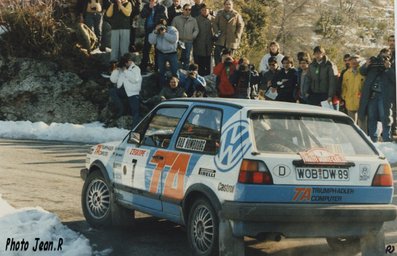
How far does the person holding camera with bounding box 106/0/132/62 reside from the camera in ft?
63.7

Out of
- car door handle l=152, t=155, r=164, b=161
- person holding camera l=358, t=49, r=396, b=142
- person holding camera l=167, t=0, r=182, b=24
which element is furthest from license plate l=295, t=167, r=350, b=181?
person holding camera l=167, t=0, r=182, b=24

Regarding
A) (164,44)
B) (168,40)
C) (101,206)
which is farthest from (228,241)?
(164,44)

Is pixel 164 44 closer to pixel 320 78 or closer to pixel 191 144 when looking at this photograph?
pixel 320 78

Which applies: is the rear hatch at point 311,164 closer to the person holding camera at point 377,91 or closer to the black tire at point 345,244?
the black tire at point 345,244

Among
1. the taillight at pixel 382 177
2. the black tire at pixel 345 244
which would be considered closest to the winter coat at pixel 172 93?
the black tire at pixel 345 244

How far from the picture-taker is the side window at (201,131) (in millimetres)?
6941

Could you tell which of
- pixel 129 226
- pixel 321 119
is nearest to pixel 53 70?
pixel 129 226

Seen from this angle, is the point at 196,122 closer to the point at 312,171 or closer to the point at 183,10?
the point at 312,171

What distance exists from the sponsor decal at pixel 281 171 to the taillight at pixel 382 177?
0.95 m

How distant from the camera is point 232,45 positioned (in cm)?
1902

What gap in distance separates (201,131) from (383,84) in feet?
31.2

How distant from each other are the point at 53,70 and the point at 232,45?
5.81 m

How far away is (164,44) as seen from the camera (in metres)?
18.4

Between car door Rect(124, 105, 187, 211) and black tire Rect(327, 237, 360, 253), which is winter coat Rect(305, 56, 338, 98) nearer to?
car door Rect(124, 105, 187, 211)
